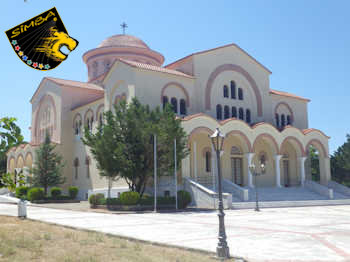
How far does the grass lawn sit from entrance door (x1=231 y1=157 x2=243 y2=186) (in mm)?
23101

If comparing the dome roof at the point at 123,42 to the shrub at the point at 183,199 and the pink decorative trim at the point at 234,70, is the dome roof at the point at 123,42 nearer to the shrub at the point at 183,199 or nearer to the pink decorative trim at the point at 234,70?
the pink decorative trim at the point at 234,70

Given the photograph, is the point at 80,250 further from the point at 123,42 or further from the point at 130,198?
the point at 123,42

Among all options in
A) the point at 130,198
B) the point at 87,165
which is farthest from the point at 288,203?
the point at 87,165

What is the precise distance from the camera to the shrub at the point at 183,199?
2402 centimetres

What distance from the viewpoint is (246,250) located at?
9.47m

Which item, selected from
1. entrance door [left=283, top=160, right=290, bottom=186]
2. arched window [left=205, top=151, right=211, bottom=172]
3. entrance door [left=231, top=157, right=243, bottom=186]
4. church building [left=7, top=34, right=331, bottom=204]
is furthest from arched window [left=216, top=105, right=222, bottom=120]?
entrance door [left=283, top=160, right=290, bottom=186]

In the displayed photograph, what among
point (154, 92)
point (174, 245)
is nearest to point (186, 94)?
point (154, 92)

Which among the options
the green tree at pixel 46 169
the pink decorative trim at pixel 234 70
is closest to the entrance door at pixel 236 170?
the pink decorative trim at pixel 234 70

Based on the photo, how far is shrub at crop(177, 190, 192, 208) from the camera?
78.8 feet

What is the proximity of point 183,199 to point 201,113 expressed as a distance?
281 inches

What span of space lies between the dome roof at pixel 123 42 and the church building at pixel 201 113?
114 millimetres

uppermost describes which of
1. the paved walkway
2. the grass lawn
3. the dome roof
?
the dome roof

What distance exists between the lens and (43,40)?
544cm

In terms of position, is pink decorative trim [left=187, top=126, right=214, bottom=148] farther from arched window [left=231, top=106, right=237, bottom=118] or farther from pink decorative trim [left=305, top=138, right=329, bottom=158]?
pink decorative trim [left=305, top=138, right=329, bottom=158]
